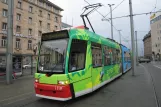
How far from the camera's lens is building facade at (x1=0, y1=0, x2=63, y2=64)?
3007 centimetres

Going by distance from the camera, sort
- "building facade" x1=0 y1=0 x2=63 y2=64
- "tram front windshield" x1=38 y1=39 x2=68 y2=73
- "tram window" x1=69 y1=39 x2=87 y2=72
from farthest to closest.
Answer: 1. "building facade" x1=0 y1=0 x2=63 y2=64
2. "tram window" x1=69 y1=39 x2=87 y2=72
3. "tram front windshield" x1=38 y1=39 x2=68 y2=73

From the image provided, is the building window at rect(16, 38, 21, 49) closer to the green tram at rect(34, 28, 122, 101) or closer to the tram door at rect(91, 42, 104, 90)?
the tram door at rect(91, 42, 104, 90)

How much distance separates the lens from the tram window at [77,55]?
596 cm

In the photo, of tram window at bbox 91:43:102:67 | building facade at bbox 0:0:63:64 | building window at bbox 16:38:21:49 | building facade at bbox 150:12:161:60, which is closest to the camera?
tram window at bbox 91:43:102:67

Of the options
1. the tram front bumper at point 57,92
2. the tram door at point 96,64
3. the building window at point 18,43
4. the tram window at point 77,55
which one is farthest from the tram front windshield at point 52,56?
the building window at point 18,43

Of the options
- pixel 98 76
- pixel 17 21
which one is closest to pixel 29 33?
pixel 17 21

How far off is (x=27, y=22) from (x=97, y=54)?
30.8 metres

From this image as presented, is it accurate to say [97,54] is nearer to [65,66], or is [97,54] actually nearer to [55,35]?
[55,35]

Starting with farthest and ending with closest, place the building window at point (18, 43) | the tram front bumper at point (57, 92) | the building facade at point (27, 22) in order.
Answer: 1. the building window at point (18, 43)
2. the building facade at point (27, 22)
3. the tram front bumper at point (57, 92)

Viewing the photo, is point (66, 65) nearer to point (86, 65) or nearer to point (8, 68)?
point (86, 65)

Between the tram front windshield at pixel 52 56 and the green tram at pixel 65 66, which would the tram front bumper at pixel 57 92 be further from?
the tram front windshield at pixel 52 56

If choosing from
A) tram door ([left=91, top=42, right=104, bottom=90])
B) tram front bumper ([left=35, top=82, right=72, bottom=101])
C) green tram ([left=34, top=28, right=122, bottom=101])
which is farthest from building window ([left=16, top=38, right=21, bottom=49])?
tram front bumper ([left=35, top=82, right=72, bottom=101])

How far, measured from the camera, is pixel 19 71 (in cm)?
1536

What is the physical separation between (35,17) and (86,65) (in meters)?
34.0
